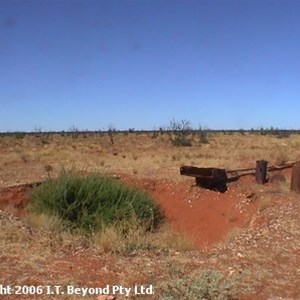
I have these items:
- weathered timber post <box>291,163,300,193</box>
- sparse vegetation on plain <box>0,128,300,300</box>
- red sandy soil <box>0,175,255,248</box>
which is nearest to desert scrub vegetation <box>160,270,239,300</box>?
sparse vegetation on plain <box>0,128,300,300</box>

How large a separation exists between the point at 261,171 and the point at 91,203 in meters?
6.11

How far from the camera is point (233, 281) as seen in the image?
594 centimetres

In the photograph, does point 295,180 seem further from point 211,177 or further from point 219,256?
point 219,256

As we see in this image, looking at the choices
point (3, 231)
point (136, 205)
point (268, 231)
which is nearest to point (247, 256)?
point (268, 231)

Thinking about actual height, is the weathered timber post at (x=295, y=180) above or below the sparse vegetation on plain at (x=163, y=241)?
above

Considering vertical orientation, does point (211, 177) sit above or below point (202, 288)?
above

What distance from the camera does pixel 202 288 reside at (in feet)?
17.6

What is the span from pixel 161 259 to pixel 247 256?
4.55 feet

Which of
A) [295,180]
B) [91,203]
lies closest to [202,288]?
[91,203]

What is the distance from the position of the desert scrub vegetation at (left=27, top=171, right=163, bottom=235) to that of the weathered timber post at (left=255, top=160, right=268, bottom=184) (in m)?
4.08

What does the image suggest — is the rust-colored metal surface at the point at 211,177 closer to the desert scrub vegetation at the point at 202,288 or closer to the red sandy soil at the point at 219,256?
the red sandy soil at the point at 219,256

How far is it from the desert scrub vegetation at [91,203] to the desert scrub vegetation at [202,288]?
211 inches

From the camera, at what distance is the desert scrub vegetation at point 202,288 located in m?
5.28

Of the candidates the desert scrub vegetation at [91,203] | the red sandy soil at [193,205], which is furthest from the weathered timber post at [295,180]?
the desert scrub vegetation at [91,203]
